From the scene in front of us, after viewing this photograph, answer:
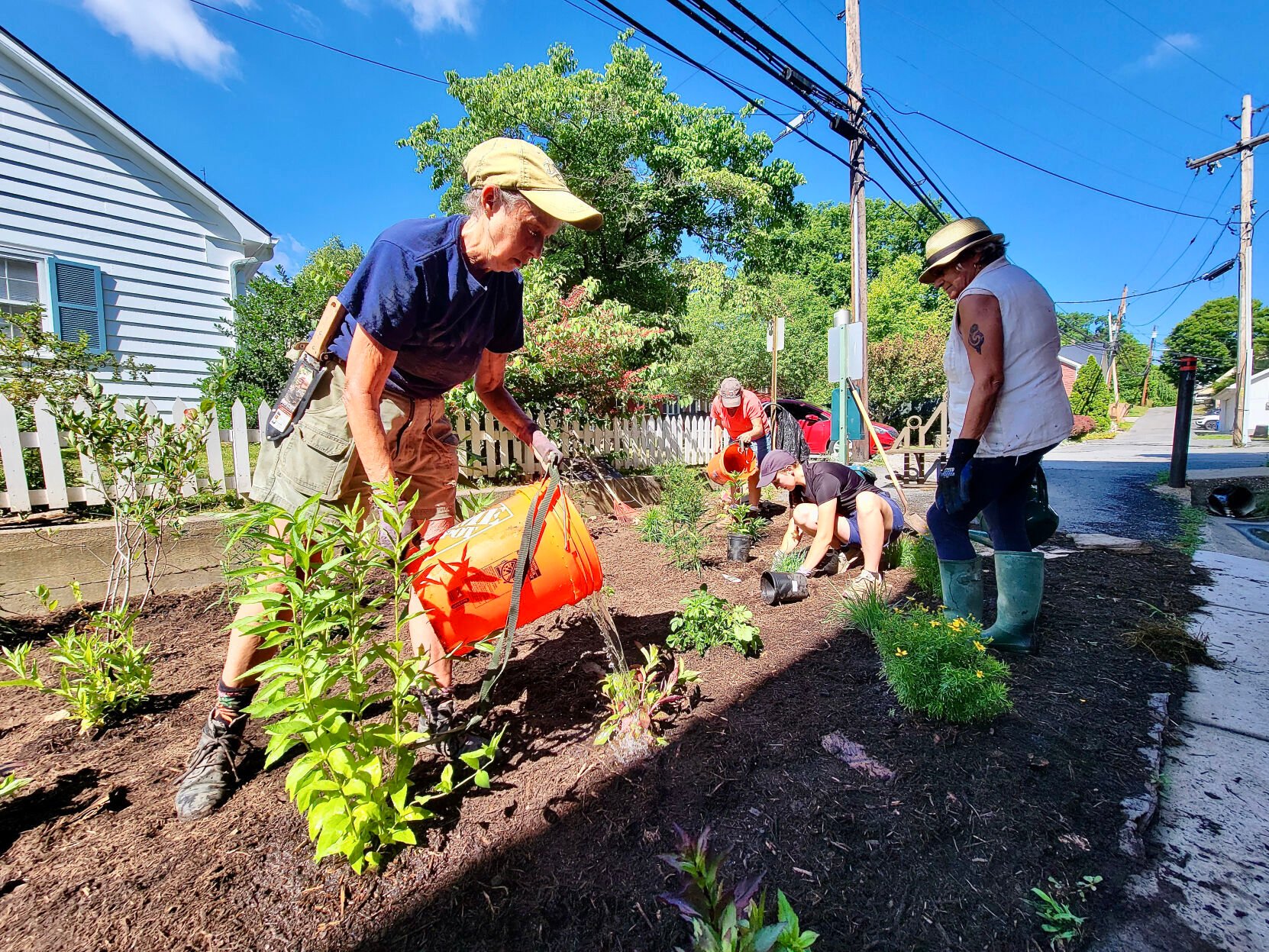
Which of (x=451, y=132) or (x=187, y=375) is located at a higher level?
(x=451, y=132)

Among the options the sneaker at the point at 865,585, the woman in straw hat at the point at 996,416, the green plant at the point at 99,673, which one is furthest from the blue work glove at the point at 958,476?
the green plant at the point at 99,673

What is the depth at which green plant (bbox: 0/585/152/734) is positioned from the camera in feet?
6.02

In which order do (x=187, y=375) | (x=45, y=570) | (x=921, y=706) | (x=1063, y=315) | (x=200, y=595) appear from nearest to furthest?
(x=921, y=706), (x=45, y=570), (x=200, y=595), (x=187, y=375), (x=1063, y=315)

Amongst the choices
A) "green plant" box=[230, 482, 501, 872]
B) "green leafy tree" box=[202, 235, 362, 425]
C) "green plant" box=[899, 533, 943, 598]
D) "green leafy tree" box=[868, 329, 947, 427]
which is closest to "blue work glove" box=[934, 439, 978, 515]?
"green plant" box=[899, 533, 943, 598]

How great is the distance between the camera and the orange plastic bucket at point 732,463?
5.67 meters

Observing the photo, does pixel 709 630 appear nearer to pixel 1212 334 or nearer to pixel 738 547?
pixel 738 547

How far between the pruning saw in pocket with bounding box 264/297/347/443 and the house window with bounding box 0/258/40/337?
6617 millimetres

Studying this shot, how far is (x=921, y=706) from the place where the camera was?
5.86ft

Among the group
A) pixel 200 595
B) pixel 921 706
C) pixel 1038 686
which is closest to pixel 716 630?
pixel 921 706

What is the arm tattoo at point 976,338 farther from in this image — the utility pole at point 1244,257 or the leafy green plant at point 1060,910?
the utility pole at point 1244,257

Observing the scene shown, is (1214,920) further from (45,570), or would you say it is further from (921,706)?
(45,570)

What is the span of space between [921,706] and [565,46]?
1500 cm

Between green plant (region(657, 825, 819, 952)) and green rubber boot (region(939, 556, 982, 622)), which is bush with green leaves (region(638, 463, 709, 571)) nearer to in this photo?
green rubber boot (region(939, 556, 982, 622))

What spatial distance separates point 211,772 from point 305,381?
1148 millimetres
